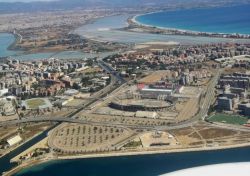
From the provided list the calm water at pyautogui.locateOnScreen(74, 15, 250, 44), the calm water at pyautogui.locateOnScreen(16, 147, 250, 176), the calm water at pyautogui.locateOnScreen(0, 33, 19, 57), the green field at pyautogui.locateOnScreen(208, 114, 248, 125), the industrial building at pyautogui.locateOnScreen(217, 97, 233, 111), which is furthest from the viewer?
the calm water at pyautogui.locateOnScreen(74, 15, 250, 44)

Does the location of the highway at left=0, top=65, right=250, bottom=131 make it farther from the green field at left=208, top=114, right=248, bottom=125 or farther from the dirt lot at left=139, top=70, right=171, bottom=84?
the dirt lot at left=139, top=70, right=171, bottom=84

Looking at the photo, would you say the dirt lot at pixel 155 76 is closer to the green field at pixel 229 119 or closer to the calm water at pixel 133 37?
the green field at pixel 229 119

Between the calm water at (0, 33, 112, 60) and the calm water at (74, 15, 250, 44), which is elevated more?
the calm water at (74, 15, 250, 44)

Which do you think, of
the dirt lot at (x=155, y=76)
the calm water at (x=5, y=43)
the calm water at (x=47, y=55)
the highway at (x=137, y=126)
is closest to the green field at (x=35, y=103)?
the highway at (x=137, y=126)

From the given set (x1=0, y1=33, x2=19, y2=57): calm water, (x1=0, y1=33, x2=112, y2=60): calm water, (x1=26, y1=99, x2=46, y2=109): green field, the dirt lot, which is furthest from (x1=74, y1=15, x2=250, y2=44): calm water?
(x1=26, y1=99, x2=46, y2=109): green field

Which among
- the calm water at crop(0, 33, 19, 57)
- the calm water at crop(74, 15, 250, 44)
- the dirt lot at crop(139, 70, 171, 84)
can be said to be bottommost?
the calm water at crop(0, 33, 19, 57)

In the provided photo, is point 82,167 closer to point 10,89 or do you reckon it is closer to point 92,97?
point 92,97

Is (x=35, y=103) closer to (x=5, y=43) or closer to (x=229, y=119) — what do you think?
(x=229, y=119)
